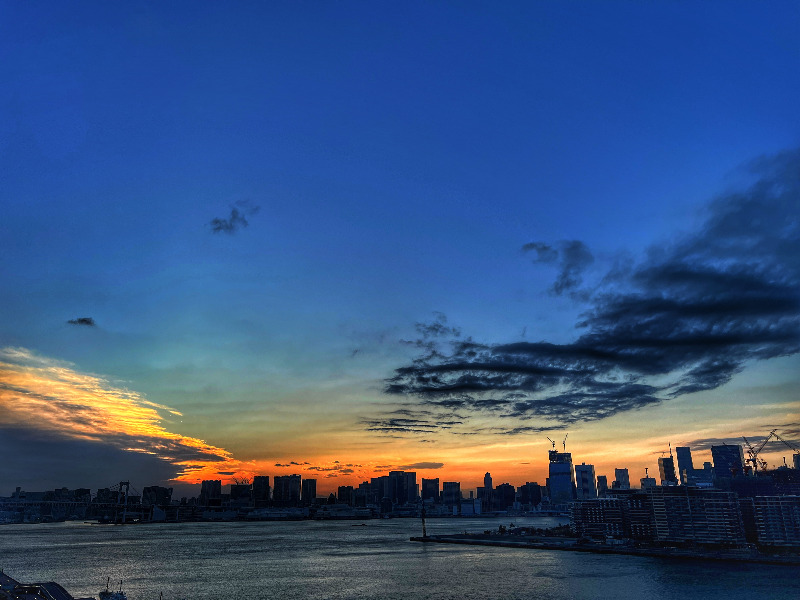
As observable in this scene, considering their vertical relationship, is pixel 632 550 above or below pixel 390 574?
below

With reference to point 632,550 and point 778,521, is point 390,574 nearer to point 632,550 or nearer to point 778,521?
point 632,550

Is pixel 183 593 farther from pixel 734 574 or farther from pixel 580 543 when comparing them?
pixel 580 543

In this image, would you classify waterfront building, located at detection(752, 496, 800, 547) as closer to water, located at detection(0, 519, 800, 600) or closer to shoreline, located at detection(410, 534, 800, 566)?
shoreline, located at detection(410, 534, 800, 566)

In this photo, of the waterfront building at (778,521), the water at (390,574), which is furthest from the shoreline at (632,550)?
the waterfront building at (778,521)

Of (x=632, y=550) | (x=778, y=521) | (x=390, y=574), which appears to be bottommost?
(x=632, y=550)

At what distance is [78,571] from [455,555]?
313 ft

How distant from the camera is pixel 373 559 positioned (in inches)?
5453

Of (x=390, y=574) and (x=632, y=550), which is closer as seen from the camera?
(x=390, y=574)

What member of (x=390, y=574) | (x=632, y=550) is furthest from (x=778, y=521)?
(x=390, y=574)

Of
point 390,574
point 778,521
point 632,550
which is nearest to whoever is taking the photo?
point 390,574

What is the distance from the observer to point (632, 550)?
463ft

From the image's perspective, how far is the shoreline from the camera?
376 feet

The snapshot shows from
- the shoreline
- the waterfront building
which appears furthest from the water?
the waterfront building

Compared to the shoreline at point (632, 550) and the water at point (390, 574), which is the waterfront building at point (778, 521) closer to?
the shoreline at point (632, 550)
